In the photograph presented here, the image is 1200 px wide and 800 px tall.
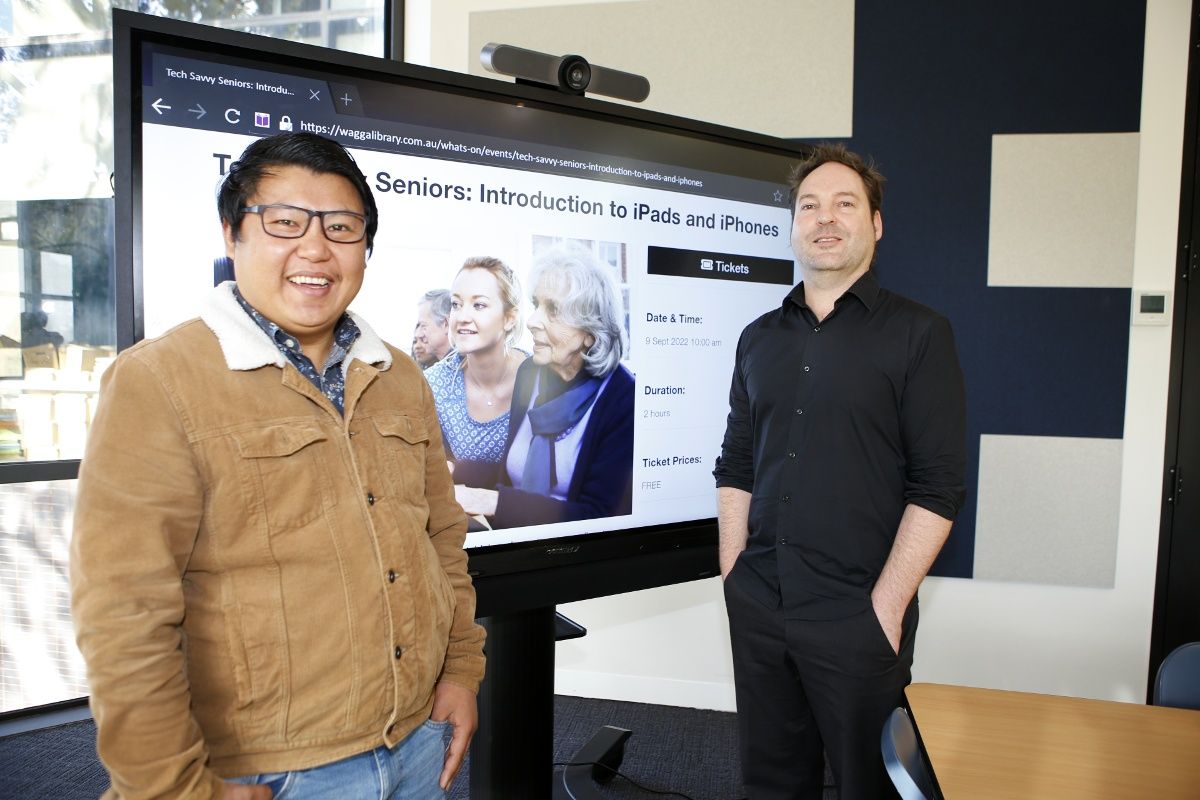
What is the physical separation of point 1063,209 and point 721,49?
1460 mm

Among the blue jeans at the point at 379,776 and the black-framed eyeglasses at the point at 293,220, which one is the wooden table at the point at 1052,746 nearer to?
the blue jeans at the point at 379,776

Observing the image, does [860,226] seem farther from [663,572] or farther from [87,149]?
[87,149]

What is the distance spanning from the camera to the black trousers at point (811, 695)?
67.6 inches

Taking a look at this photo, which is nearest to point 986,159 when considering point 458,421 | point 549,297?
point 549,297

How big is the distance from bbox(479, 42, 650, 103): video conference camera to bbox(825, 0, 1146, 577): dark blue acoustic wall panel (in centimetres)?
138

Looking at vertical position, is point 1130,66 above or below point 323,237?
above

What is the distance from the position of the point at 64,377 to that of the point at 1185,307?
402 centimetres

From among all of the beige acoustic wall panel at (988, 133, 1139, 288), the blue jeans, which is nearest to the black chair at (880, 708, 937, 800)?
the blue jeans

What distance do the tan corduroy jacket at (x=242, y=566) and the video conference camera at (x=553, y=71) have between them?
103 centimetres

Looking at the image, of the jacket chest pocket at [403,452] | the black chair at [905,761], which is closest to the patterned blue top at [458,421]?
the jacket chest pocket at [403,452]

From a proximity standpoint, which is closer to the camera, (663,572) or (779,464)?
(779,464)

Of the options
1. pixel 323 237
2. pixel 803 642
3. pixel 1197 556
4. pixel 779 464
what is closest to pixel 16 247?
pixel 323 237

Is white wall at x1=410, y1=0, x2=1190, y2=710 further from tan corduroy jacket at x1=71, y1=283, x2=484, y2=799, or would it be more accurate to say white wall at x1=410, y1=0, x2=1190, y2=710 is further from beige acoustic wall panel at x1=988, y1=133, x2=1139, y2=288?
tan corduroy jacket at x1=71, y1=283, x2=484, y2=799

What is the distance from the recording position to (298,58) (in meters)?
1.68
